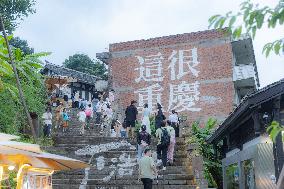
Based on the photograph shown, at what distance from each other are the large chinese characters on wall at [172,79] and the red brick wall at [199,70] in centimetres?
8

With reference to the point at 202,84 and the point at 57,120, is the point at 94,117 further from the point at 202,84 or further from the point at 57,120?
the point at 202,84

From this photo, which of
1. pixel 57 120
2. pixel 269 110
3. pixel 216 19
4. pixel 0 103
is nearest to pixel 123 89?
pixel 57 120

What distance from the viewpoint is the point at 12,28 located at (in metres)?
27.3

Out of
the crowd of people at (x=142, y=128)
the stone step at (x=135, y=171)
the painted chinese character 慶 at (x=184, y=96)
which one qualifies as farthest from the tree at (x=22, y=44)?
the stone step at (x=135, y=171)

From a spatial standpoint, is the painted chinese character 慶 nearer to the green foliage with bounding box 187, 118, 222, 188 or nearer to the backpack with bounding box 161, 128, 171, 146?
the green foliage with bounding box 187, 118, 222, 188

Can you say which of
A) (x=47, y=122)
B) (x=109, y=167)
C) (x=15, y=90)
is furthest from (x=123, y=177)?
(x=47, y=122)

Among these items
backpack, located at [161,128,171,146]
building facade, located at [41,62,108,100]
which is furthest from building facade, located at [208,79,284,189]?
building facade, located at [41,62,108,100]

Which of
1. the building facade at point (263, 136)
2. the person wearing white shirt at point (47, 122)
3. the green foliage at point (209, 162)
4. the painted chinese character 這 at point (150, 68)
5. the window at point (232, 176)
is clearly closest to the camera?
the building facade at point (263, 136)

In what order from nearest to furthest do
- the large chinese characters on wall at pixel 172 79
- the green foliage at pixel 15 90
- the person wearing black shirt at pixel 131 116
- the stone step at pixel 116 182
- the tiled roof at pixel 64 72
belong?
1. the stone step at pixel 116 182
2. the green foliage at pixel 15 90
3. the person wearing black shirt at pixel 131 116
4. the large chinese characters on wall at pixel 172 79
5. the tiled roof at pixel 64 72

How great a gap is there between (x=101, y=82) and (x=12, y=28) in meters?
7.34

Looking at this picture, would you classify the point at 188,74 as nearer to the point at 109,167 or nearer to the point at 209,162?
the point at 209,162

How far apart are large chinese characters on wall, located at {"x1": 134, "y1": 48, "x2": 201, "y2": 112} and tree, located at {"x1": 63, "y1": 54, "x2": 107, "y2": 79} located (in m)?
21.9

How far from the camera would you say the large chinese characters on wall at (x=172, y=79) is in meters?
27.0

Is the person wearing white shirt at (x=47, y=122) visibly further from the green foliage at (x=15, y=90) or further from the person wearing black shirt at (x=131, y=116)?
the person wearing black shirt at (x=131, y=116)
